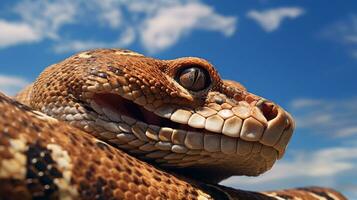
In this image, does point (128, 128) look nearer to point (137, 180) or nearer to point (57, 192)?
point (137, 180)

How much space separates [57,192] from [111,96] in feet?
4.90

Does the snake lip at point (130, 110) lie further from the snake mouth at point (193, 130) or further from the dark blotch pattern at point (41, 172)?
the dark blotch pattern at point (41, 172)

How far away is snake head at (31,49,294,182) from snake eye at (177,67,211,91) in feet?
0.06

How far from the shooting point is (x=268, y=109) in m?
5.04

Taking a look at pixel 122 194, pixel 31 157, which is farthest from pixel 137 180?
pixel 31 157

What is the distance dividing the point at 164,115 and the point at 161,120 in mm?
89

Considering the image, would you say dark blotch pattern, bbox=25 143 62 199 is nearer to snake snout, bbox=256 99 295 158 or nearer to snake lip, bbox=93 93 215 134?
snake lip, bbox=93 93 215 134

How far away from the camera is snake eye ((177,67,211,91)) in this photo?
5379 millimetres

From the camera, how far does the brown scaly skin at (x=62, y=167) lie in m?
3.67

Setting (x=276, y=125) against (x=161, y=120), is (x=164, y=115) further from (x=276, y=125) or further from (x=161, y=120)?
(x=276, y=125)

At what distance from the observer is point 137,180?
440 centimetres

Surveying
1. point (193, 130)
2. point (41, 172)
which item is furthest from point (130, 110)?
point (41, 172)

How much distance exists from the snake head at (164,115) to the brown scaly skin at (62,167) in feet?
1.12

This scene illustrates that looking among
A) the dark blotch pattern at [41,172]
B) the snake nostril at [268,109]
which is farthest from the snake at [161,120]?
the dark blotch pattern at [41,172]
